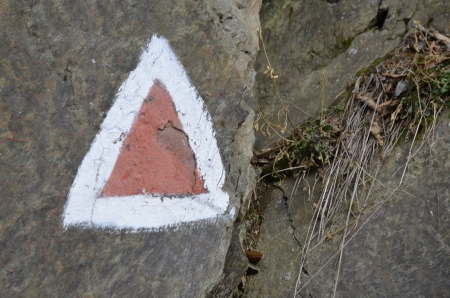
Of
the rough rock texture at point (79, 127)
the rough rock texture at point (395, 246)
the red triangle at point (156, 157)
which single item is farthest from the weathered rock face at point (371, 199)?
the red triangle at point (156, 157)

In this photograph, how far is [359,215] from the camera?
7.07ft

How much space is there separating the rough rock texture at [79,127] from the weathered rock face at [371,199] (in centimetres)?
48

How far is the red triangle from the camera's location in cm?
167

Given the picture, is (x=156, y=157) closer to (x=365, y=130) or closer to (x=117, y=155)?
(x=117, y=155)

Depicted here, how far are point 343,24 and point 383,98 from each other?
64cm

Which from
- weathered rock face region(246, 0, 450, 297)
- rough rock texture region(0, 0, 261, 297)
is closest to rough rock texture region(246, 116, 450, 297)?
weathered rock face region(246, 0, 450, 297)

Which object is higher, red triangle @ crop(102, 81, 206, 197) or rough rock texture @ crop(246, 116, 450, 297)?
red triangle @ crop(102, 81, 206, 197)

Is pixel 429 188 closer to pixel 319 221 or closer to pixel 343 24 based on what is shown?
pixel 319 221

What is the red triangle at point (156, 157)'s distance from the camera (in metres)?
1.67

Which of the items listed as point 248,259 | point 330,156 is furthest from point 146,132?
point 330,156

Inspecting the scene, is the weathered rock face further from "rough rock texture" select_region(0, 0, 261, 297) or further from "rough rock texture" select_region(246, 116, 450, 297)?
"rough rock texture" select_region(0, 0, 261, 297)

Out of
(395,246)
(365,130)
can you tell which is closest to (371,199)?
(395,246)

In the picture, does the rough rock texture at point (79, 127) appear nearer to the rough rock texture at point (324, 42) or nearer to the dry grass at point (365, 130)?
the dry grass at point (365, 130)

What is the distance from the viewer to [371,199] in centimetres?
217
